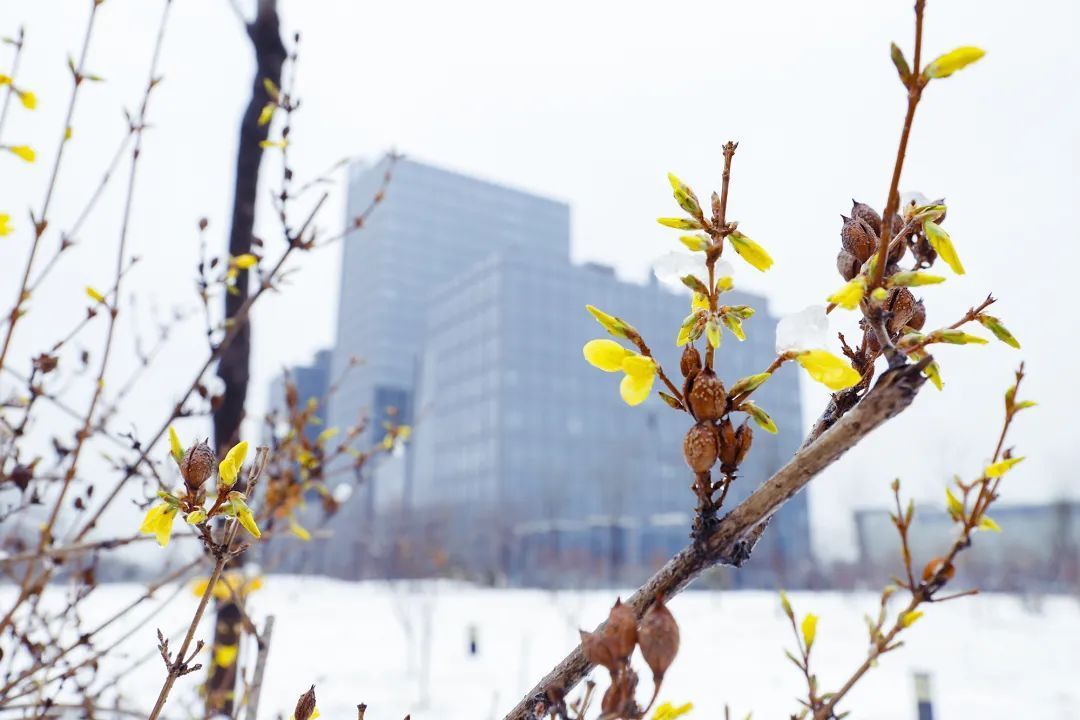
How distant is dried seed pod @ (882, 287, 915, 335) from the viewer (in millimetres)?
522

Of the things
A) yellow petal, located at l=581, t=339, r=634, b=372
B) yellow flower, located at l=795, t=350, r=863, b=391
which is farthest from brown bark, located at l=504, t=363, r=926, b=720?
yellow petal, located at l=581, t=339, r=634, b=372

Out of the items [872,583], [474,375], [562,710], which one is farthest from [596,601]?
[474,375]

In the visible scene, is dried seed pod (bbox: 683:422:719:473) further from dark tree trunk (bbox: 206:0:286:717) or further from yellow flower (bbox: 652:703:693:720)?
dark tree trunk (bbox: 206:0:286:717)

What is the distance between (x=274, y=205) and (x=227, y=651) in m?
1.33

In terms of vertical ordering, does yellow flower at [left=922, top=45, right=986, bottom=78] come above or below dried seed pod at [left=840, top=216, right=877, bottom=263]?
above

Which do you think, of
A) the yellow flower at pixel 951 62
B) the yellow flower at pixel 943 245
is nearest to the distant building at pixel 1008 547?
the yellow flower at pixel 943 245

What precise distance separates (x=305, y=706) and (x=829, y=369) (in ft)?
1.50

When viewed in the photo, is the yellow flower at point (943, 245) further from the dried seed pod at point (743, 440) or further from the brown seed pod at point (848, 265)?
the dried seed pod at point (743, 440)

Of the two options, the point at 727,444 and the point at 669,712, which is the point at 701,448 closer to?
the point at 727,444

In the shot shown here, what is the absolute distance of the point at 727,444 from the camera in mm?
451

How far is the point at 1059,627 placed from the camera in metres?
14.6

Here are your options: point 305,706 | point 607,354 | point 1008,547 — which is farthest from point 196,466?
point 1008,547

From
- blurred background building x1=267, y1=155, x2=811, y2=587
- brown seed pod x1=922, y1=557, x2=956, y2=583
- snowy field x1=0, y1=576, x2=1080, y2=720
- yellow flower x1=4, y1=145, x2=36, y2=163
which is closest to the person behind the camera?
brown seed pod x1=922, y1=557, x2=956, y2=583

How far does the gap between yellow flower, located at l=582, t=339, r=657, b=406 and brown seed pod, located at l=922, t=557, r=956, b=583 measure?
0.35 metres
